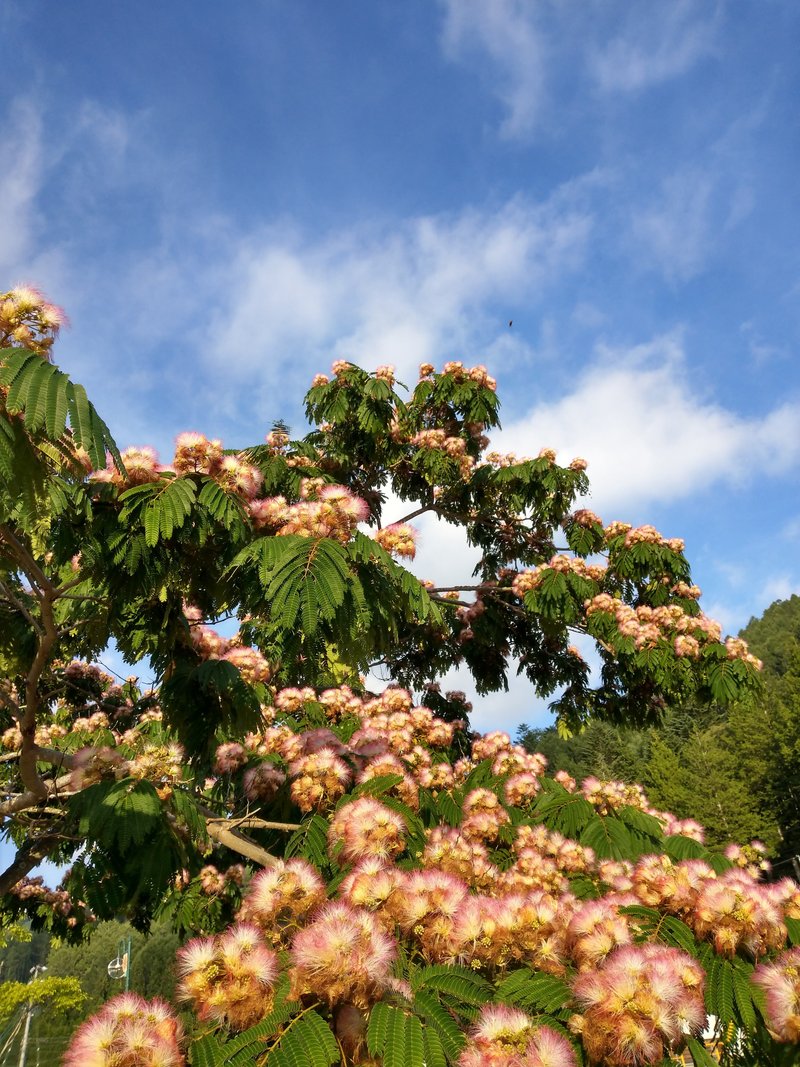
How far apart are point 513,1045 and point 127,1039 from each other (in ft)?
3.00

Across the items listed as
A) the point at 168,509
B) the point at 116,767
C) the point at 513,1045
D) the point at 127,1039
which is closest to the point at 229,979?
the point at 127,1039

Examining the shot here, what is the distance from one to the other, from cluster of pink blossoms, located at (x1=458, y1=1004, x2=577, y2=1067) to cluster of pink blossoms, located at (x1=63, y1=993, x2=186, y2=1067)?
71cm

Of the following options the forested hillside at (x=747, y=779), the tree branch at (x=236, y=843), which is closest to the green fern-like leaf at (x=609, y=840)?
the tree branch at (x=236, y=843)

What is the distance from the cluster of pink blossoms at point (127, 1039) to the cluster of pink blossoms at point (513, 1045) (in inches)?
27.8

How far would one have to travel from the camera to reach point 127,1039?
5.09 feet

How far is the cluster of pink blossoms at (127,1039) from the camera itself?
5.01 feet

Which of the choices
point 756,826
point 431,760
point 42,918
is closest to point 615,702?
point 431,760

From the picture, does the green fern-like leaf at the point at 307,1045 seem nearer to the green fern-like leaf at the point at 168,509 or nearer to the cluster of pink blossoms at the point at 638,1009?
the cluster of pink blossoms at the point at 638,1009

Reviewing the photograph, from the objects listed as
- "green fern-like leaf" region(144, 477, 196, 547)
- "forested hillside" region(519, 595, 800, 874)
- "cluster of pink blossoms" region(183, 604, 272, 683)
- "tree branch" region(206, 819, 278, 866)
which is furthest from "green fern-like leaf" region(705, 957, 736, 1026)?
"forested hillside" region(519, 595, 800, 874)

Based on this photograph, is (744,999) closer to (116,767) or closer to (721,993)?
(721,993)

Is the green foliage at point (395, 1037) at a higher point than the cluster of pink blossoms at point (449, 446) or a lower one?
lower

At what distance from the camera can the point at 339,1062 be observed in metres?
1.64

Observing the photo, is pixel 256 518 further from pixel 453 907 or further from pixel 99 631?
pixel 453 907

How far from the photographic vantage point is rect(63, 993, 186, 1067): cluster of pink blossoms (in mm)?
1526
